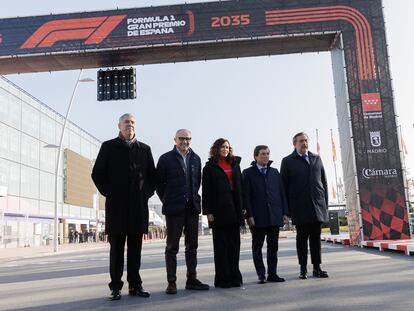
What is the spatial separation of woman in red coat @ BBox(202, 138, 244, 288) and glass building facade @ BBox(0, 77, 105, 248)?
29080 mm

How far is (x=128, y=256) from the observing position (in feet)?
18.9

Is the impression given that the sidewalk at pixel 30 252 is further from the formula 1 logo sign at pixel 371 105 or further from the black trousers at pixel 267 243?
the black trousers at pixel 267 243

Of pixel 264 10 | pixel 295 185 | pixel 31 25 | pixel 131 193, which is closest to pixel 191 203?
pixel 131 193

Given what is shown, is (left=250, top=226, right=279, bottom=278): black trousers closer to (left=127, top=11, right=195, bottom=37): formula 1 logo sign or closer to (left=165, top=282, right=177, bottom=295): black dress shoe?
(left=165, top=282, right=177, bottom=295): black dress shoe

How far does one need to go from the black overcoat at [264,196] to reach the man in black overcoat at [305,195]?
0.67 ft

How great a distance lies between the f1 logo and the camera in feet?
55.3

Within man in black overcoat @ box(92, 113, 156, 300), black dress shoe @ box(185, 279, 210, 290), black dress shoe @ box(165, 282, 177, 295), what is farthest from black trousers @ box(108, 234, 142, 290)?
black dress shoe @ box(185, 279, 210, 290)

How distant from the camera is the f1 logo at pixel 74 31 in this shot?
16.8 metres

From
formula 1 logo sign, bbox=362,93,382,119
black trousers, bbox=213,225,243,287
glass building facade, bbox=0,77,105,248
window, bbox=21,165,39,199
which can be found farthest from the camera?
window, bbox=21,165,39,199

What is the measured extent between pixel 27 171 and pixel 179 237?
140ft

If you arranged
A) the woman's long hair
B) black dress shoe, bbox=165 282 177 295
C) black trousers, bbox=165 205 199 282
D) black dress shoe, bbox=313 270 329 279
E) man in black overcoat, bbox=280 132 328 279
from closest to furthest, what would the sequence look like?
black dress shoe, bbox=165 282 177 295 < black trousers, bbox=165 205 199 282 < the woman's long hair < black dress shoe, bbox=313 270 329 279 < man in black overcoat, bbox=280 132 328 279

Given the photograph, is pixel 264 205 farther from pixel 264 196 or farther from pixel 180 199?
pixel 180 199

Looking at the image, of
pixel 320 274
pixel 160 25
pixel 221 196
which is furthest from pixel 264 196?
pixel 160 25

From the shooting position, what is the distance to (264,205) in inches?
268
